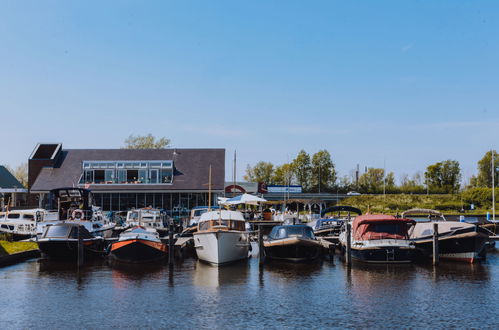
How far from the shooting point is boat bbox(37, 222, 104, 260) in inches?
1202

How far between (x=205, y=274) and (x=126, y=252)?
6172 millimetres

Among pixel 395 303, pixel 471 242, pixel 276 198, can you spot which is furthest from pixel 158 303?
pixel 276 198

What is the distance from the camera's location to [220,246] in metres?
28.6

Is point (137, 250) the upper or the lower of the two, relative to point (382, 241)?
lower

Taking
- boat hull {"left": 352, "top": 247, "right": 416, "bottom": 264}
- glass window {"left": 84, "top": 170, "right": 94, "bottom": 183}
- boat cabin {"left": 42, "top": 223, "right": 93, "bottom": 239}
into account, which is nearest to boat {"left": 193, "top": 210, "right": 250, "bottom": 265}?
boat cabin {"left": 42, "top": 223, "right": 93, "bottom": 239}

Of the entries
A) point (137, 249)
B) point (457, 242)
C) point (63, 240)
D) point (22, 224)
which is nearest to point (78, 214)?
point (63, 240)

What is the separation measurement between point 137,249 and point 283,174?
94533mm

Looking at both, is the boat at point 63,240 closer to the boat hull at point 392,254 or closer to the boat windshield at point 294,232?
the boat windshield at point 294,232

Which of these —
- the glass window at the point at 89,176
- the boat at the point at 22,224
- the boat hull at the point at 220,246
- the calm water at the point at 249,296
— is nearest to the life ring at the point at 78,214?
the boat at the point at 22,224

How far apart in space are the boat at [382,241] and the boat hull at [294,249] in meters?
2.28

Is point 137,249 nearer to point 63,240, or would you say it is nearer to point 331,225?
point 63,240

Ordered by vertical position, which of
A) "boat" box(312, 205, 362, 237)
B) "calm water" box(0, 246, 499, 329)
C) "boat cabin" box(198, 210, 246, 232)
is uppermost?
"boat cabin" box(198, 210, 246, 232)

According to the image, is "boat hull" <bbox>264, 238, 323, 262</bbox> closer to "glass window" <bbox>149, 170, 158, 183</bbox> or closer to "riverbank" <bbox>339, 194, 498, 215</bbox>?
"glass window" <bbox>149, 170, 158, 183</bbox>

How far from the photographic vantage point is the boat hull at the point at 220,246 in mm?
28578
